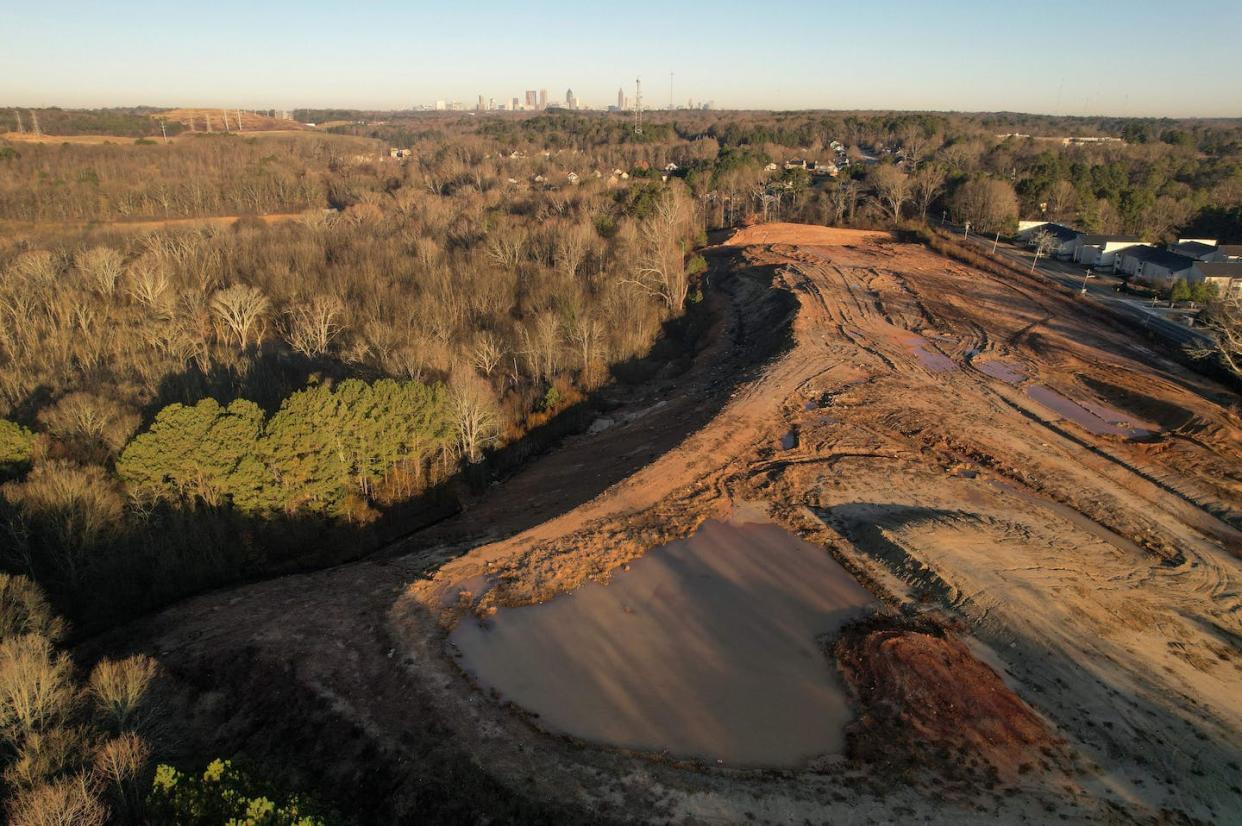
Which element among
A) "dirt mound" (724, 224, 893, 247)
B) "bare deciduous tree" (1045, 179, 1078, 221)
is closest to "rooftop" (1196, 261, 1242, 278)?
"bare deciduous tree" (1045, 179, 1078, 221)

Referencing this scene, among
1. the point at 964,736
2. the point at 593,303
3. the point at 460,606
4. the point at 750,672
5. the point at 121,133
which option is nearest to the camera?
the point at 964,736

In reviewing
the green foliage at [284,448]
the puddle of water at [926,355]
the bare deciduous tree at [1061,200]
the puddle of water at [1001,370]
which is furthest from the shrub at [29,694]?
the bare deciduous tree at [1061,200]

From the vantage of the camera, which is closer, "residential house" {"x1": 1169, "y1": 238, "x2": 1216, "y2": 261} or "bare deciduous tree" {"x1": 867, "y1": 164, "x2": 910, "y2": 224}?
"residential house" {"x1": 1169, "y1": 238, "x2": 1216, "y2": 261}

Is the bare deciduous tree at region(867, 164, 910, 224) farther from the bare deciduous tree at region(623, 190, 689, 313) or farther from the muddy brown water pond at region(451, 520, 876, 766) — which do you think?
the muddy brown water pond at region(451, 520, 876, 766)

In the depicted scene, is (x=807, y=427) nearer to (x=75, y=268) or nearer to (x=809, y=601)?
(x=809, y=601)

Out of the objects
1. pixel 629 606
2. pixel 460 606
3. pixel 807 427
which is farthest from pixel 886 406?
pixel 460 606

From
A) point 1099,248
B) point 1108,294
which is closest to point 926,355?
point 1108,294

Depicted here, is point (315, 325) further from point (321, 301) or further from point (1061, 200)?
point (1061, 200)
